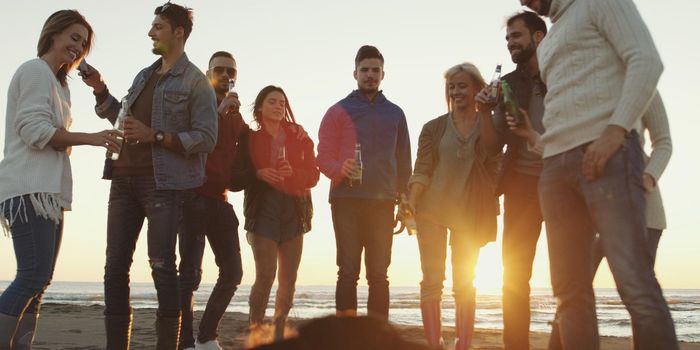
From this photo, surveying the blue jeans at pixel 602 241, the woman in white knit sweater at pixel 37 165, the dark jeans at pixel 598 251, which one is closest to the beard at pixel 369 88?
the dark jeans at pixel 598 251

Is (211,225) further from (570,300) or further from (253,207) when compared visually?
(570,300)

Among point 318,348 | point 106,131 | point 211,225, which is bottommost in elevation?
point 318,348

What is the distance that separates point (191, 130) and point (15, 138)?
1109 mm

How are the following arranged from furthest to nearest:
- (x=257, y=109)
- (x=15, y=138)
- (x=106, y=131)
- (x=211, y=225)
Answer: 1. (x=257, y=109)
2. (x=211, y=225)
3. (x=106, y=131)
4. (x=15, y=138)

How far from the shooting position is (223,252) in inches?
213

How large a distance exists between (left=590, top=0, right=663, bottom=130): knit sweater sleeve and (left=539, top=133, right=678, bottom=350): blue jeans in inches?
5.5

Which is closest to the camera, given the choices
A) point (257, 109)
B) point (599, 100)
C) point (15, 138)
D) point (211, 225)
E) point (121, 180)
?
point (599, 100)

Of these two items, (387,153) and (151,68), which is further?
(387,153)

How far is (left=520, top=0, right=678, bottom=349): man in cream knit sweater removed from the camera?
283cm


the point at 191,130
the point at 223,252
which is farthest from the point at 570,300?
the point at 223,252

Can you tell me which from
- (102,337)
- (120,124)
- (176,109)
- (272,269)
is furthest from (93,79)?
(102,337)

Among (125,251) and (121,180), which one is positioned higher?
(121,180)

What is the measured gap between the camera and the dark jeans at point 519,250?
174 inches

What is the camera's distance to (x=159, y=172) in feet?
13.8
